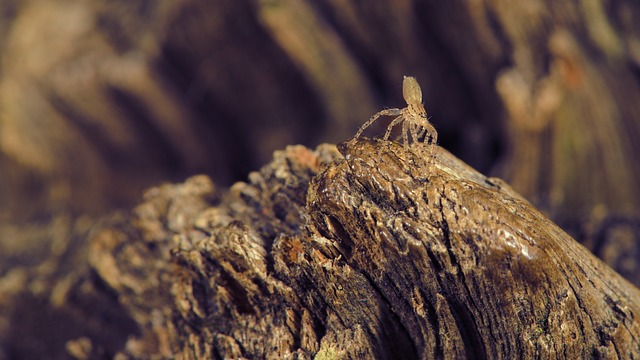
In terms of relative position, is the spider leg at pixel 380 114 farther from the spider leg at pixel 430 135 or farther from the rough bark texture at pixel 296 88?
the rough bark texture at pixel 296 88

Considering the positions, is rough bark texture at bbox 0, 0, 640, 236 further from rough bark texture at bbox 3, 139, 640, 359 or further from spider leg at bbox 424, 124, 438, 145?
rough bark texture at bbox 3, 139, 640, 359

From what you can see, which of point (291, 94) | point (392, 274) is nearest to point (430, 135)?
point (392, 274)

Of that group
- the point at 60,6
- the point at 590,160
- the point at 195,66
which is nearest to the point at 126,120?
the point at 195,66

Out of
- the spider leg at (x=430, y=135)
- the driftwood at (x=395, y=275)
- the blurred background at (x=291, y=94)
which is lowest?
the driftwood at (x=395, y=275)

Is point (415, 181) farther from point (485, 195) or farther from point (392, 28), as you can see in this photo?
point (392, 28)

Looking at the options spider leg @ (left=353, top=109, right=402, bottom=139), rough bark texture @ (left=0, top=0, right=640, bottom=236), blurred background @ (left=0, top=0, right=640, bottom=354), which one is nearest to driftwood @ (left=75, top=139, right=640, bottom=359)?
spider leg @ (left=353, top=109, right=402, bottom=139)

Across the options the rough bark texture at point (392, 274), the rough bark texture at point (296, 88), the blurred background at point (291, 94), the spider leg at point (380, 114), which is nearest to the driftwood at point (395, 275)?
the rough bark texture at point (392, 274)
